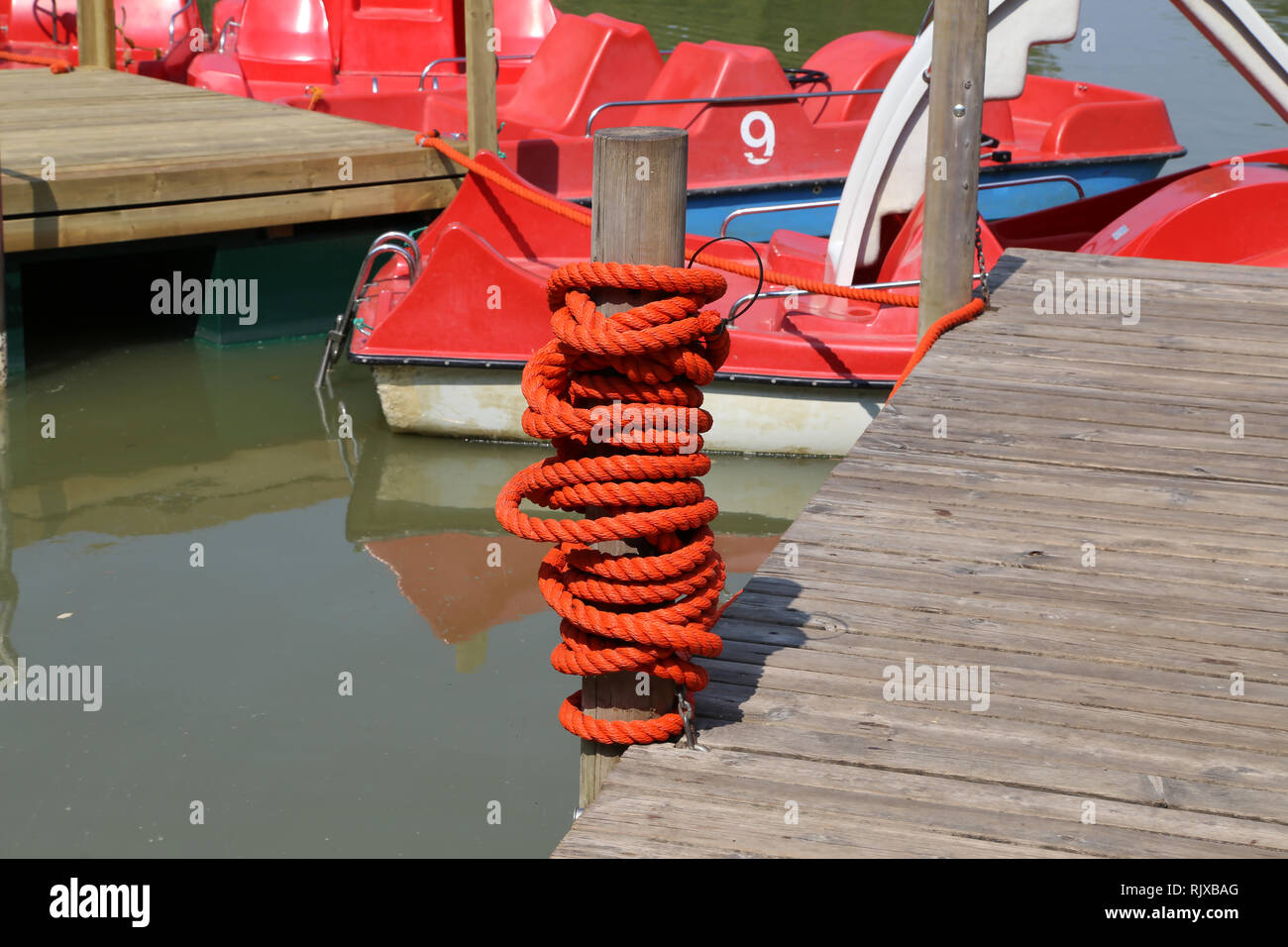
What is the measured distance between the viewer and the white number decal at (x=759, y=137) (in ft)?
28.5

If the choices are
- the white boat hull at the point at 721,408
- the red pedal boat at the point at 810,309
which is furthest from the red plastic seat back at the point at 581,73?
the white boat hull at the point at 721,408

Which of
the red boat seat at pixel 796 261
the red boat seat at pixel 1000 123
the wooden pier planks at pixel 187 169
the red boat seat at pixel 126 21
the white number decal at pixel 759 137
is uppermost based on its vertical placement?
the red boat seat at pixel 126 21

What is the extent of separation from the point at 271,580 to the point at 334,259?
10.2 feet

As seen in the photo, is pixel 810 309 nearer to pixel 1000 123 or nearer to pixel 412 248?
pixel 412 248

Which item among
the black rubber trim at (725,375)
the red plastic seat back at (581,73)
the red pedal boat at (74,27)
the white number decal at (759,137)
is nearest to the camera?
the black rubber trim at (725,375)

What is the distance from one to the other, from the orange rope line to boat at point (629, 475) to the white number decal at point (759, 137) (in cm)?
673

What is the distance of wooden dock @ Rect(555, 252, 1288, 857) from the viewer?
2039 millimetres

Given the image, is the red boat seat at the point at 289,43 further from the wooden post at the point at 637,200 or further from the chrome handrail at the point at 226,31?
the wooden post at the point at 637,200

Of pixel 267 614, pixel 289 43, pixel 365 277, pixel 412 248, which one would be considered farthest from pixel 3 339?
pixel 289 43

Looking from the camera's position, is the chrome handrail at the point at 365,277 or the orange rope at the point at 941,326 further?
the chrome handrail at the point at 365,277

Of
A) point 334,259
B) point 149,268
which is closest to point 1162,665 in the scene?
point 334,259

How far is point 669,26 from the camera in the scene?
58.2 ft

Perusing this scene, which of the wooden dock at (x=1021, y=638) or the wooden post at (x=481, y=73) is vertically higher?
the wooden post at (x=481, y=73)

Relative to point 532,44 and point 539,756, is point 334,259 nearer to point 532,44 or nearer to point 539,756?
point 532,44
